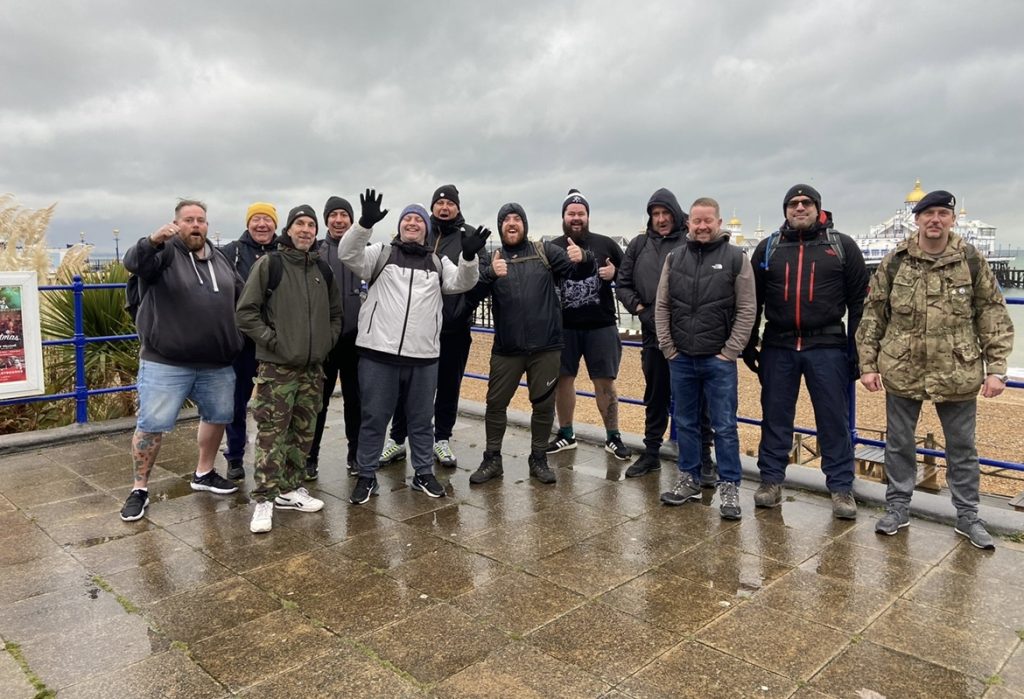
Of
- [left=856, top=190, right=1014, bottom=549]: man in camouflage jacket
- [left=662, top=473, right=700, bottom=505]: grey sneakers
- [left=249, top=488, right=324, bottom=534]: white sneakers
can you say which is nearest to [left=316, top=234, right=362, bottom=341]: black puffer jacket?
[left=249, top=488, right=324, bottom=534]: white sneakers

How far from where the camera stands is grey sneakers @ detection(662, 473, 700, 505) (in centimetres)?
424

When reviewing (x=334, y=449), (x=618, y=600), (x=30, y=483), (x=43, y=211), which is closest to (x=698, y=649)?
(x=618, y=600)

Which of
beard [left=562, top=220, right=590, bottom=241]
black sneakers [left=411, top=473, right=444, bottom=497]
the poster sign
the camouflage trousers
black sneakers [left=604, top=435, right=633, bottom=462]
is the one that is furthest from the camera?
the poster sign

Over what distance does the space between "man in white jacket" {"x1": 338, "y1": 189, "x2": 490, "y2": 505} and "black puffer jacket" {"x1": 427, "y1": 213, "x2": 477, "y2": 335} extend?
34cm

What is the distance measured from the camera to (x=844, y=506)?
158 inches

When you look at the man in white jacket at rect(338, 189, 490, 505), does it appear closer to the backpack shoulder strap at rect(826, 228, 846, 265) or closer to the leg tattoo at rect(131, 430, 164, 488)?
the leg tattoo at rect(131, 430, 164, 488)

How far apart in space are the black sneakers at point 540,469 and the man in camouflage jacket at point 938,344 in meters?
1.97

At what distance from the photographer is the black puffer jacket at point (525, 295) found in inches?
179

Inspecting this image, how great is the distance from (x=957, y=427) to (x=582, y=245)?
2659 millimetres

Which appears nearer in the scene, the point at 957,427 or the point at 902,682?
the point at 902,682

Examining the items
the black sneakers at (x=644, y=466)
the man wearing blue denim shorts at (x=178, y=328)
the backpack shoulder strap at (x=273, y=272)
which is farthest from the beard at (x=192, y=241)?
the black sneakers at (x=644, y=466)

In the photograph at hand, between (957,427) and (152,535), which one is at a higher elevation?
(957,427)

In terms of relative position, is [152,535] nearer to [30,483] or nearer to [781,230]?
[30,483]

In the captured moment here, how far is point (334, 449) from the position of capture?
5688mm
